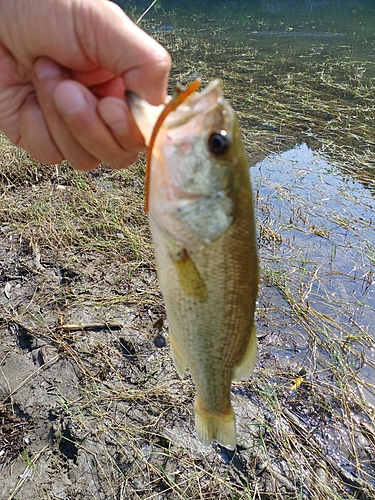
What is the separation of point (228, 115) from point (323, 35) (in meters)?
21.7

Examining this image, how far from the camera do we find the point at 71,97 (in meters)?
1.92

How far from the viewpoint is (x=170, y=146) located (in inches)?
64.3

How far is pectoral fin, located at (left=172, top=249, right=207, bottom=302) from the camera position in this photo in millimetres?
1735

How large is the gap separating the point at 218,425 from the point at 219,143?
4.31 ft

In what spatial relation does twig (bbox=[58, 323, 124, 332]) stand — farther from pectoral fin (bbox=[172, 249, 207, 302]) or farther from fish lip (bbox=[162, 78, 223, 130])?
fish lip (bbox=[162, 78, 223, 130])

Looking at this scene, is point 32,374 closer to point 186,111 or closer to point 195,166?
point 195,166

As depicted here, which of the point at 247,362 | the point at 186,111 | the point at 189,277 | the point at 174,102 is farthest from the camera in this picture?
the point at 247,362

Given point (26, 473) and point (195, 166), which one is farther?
point (26, 473)

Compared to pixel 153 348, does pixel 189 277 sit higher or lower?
higher

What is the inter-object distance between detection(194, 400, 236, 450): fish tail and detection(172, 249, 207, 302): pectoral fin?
641 millimetres

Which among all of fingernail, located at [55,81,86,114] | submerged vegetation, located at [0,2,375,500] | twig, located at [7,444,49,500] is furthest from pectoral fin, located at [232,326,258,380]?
twig, located at [7,444,49,500]

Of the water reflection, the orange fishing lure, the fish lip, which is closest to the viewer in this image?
the orange fishing lure

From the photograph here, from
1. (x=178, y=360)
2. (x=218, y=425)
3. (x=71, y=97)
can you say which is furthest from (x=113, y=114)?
(x=218, y=425)

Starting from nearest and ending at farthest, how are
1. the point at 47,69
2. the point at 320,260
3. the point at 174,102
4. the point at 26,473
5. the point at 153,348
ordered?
the point at 174,102, the point at 47,69, the point at 26,473, the point at 153,348, the point at 320,260
